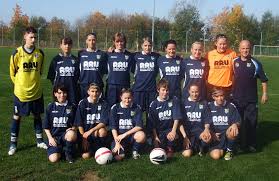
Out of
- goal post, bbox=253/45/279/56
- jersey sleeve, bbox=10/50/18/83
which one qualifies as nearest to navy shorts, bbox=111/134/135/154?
jersey sleeve, bbox=10/50/18/83

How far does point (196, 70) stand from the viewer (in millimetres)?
6773

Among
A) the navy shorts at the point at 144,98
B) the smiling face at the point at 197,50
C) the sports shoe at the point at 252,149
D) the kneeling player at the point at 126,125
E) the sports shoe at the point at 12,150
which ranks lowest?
the sports shoe at the point at 252,149

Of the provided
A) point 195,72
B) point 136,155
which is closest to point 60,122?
point 136,155

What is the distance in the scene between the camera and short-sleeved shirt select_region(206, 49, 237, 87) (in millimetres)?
6742

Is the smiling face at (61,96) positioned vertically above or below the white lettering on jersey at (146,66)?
below

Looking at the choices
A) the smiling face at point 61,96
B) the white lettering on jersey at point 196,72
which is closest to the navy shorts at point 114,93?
the smiling face at point 61,96

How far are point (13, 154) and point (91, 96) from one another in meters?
1.43

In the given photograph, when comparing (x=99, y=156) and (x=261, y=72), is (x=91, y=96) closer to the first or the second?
(x=99, y=156)

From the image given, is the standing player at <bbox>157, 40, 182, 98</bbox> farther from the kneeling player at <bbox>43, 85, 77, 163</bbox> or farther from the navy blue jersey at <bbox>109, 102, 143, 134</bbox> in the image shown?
the kneeling player at <bbox>43, 85, 77, 163</bbox>

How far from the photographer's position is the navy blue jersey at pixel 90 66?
6.72 metres

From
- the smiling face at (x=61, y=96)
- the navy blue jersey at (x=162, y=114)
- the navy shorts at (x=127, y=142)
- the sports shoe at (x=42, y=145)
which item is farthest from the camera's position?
the navy blue jersey at (x=162, y=114)

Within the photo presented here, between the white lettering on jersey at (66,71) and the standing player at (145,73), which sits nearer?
the white lettering on jersey at (66,71)

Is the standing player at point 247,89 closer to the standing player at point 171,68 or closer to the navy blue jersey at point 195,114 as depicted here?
the navy blue jersey at point 195,114

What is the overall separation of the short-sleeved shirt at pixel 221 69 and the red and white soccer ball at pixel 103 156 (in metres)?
2.20
